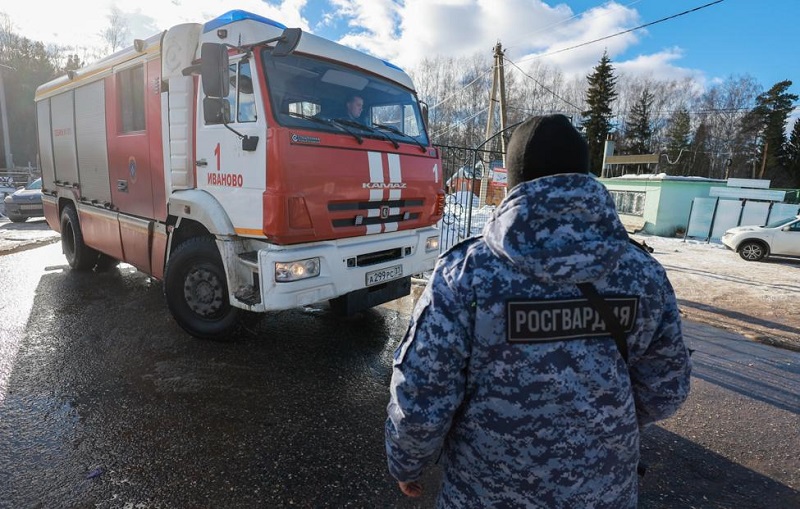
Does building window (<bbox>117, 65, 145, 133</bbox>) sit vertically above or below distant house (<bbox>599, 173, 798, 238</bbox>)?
above

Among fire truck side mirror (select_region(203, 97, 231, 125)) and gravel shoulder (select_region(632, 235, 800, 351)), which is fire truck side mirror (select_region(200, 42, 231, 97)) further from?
gravel shoulder (select_region(632, 235, 800, 351))

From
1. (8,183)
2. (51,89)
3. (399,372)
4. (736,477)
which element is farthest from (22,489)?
(8,183)

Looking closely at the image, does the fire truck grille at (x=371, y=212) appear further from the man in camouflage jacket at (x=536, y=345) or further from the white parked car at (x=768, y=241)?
the white parked car at (x=768, y=241)

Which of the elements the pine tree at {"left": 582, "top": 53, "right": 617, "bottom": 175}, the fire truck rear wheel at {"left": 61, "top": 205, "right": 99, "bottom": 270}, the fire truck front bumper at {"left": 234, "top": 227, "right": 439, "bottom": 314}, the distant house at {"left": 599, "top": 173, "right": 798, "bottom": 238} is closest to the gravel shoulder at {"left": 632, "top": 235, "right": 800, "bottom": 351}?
the distant house at {"left": 599, "top": 173, "right": 798, "bottom": 238}

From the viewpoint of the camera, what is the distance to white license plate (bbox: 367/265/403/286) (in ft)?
13.4

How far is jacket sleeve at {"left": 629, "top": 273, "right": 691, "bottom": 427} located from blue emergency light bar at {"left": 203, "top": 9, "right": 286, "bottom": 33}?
145 inches

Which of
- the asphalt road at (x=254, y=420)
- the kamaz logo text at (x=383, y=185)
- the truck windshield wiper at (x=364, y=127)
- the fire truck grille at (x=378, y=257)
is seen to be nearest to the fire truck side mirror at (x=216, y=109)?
the truck windshield wiper at (x=364, y=127)

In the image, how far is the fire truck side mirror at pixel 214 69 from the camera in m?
3.41

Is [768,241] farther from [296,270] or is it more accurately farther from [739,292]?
[296,270]

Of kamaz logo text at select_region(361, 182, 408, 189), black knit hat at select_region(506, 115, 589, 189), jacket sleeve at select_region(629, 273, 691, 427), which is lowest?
jacket sleeve at select_region(629, 273, 691, 427)

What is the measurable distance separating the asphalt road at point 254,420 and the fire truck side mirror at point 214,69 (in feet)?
7.85

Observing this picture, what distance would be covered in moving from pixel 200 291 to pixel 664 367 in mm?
4047

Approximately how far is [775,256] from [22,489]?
630 inches

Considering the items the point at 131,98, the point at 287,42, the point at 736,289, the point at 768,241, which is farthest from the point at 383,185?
the point at 768,241
